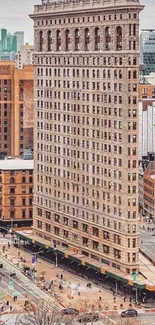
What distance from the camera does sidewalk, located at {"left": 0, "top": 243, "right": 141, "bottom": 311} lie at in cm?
17038

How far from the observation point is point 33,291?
590 feet

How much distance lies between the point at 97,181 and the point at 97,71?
68.6 ft

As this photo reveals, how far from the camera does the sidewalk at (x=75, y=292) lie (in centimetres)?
17038

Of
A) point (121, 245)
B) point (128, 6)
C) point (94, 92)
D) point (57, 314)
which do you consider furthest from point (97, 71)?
point (57, 314)

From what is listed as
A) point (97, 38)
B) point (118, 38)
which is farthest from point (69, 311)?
point (97, 38)

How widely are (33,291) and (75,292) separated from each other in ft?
25.2

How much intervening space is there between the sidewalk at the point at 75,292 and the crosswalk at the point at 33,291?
152 centimetres

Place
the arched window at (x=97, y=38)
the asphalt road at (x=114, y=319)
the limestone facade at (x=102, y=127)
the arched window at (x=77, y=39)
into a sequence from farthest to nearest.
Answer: the arched window at (x=77, y=39), the arched window at (x=97, y=38), the limestone facade at (x=102, y=127), the asphalt road at (x=114, y=319)

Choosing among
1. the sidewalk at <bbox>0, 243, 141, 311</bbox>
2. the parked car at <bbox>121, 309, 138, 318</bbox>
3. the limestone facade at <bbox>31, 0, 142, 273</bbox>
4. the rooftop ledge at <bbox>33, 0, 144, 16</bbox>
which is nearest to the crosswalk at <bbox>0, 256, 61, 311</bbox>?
the sidewalk at <bbox>0, 243, 141, 311</bbox>

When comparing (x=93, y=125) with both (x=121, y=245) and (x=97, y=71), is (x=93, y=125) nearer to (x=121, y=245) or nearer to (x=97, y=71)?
(x=97, y=71)

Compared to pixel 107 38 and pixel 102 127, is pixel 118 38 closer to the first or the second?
pixel 107 38

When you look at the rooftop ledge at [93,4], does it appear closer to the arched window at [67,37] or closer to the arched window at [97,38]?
the arched window at [97,38]

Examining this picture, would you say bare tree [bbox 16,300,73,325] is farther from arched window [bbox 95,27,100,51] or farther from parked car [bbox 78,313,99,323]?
arched window [bbox 95,27,100,51]

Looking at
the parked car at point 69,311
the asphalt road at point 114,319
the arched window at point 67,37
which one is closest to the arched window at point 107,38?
the arched window at point 67,37
